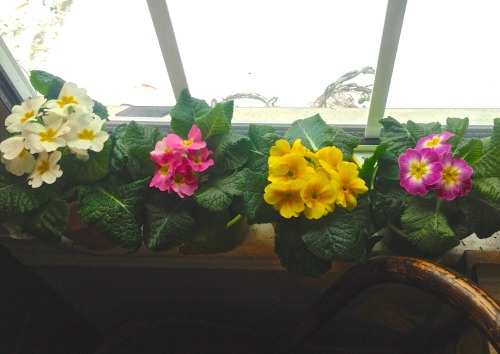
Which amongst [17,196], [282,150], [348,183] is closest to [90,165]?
[17,196]

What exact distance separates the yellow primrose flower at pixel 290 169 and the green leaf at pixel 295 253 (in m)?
0.09

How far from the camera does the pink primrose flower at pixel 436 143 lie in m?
0.77

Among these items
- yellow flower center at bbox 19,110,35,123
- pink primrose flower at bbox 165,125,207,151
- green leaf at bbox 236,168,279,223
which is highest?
yellow flower center at bbox 19,110,35,123

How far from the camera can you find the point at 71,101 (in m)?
0.86

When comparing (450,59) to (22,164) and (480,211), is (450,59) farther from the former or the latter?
(22,164)

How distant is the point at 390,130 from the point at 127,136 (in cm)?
52

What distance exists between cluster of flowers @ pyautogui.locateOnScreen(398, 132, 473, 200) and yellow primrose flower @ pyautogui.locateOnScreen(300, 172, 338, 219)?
0.45 feet

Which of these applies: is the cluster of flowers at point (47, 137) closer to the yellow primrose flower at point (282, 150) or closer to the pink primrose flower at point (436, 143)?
the yellow primrose flower at point (282, 150)

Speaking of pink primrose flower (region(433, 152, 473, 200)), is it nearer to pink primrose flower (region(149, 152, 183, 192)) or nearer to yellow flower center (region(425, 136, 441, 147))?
yellow flower center (region(425, 136, 441, 147))

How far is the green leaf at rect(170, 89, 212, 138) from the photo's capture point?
858 millimetres

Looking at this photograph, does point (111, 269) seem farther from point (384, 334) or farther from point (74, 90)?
point (384, 334)

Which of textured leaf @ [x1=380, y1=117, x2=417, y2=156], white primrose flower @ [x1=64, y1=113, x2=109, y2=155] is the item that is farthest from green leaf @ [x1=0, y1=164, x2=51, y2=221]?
textured leaf @ [x1=380, y1=117, x2=417, y2=156]

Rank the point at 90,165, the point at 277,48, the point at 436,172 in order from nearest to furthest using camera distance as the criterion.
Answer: the point at 436,172, the point at 90,165, the point at 277,48

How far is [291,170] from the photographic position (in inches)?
30.9
